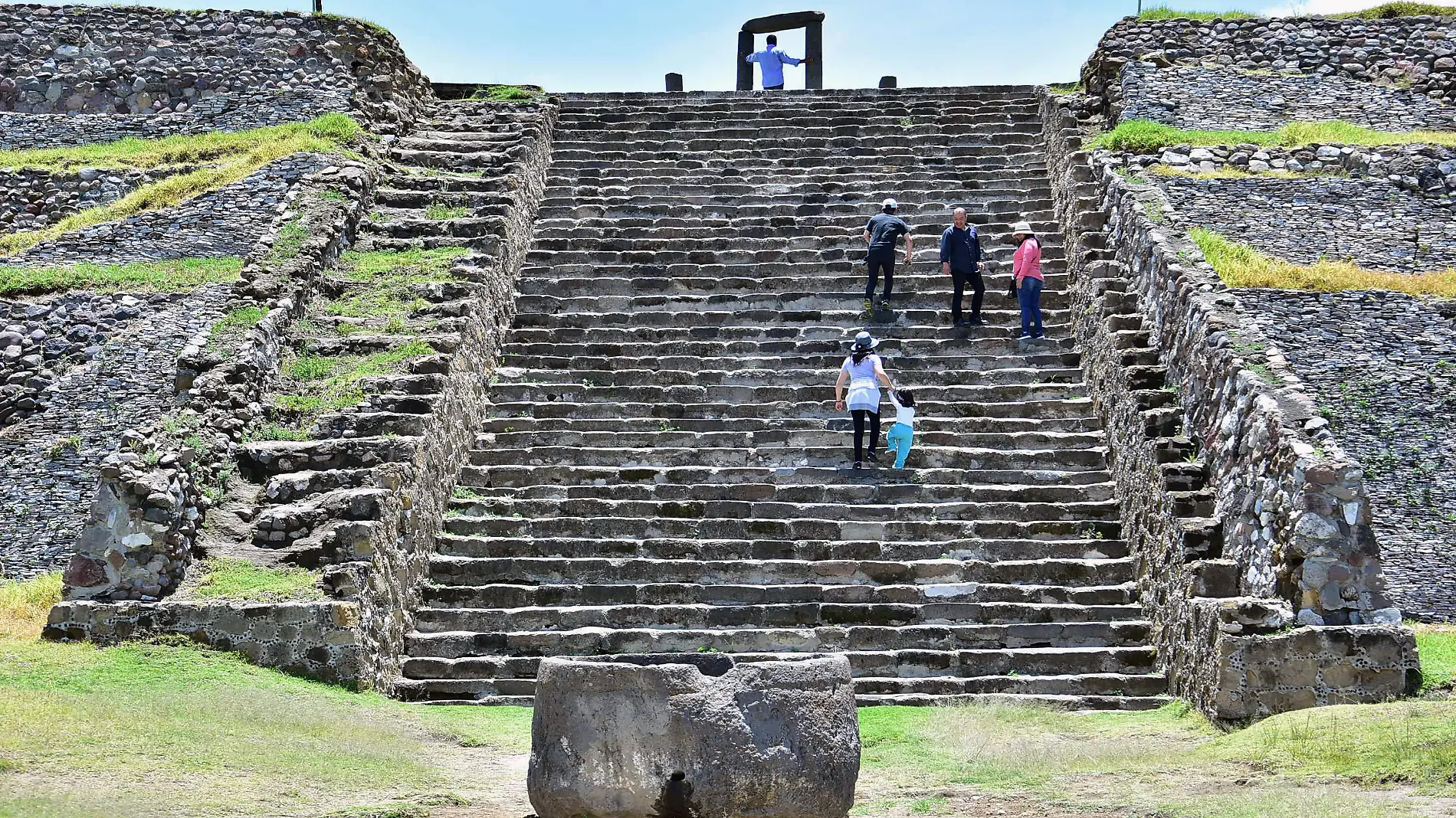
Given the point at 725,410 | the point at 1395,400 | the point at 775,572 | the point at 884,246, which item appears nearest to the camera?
the point at 775,572

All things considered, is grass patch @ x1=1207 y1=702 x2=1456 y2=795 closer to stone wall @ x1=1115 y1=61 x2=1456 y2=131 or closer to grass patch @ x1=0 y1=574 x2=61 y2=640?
grass patch @ x1=0 y1=574 x2=61 y2=640

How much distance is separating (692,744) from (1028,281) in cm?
845

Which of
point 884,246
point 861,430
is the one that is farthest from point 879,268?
point 861,430

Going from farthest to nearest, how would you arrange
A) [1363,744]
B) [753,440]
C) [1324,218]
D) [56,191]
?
1. [56,191]
2. [1324,218]
3. [753,440]
4. [1363,744]

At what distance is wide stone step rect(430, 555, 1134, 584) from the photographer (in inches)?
427

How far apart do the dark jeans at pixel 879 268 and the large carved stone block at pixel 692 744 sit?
27.5 feet

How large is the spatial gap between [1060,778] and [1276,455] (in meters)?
3.02

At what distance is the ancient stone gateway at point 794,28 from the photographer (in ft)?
74.1

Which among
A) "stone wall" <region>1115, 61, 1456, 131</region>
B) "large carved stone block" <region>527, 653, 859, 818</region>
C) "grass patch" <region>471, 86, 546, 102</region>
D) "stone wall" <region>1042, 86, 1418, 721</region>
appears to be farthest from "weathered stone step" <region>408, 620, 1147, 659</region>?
"grass patch" <region>471, 86, 546, 102</region>

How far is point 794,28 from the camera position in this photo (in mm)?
23141

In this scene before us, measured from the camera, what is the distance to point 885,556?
1116cm

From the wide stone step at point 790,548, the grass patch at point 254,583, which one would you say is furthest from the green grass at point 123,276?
the grass patch at point 254,583

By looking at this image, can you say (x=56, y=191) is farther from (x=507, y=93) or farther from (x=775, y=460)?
(x=775, y=460)

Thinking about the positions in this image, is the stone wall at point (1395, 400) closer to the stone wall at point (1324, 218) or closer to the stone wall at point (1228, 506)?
the stone wall at point (1228, 506)
